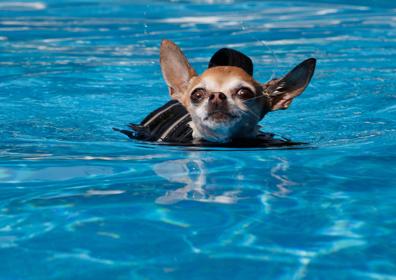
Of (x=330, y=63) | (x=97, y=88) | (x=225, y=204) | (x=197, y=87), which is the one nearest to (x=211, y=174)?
(x=225, y=204)

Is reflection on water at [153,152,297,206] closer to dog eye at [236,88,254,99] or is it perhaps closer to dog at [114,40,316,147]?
dog at [114,40,316,147]

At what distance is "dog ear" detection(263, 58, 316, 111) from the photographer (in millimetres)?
5715

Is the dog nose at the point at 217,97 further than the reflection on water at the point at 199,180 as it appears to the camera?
Yes

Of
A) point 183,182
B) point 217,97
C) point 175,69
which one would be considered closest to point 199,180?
point 183,182

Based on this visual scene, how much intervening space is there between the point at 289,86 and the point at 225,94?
22.8 inches

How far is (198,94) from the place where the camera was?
5.54 meters

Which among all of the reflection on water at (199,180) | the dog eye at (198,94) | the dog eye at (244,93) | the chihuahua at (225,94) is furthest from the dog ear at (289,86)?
the reflection on water at (199,180)

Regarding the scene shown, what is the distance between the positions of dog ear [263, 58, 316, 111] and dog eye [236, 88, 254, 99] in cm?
30

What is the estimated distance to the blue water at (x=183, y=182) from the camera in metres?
3.33

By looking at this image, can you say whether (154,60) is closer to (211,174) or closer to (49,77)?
(49,77)

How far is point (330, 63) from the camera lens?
31.3 feet

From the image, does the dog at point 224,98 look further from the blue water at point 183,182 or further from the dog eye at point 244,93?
the blue water at point 183,182

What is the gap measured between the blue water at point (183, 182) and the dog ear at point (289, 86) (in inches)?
13.1

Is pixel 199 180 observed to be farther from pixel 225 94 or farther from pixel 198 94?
pixel 198 94
